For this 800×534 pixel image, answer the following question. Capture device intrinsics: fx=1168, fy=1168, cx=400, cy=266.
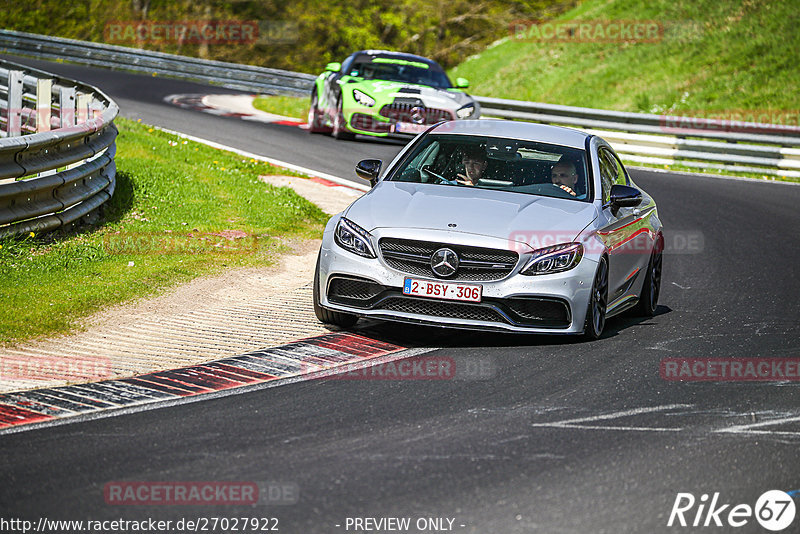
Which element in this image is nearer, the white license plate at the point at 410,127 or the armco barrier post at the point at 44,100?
the armco barrier post at the point at 44,100

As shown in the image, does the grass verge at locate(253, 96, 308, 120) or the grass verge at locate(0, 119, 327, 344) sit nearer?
the grass verge at locate(0, 119, 327, 344)

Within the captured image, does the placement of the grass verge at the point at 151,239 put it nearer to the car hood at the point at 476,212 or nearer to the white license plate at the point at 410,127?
the car hood at the point at 476,212

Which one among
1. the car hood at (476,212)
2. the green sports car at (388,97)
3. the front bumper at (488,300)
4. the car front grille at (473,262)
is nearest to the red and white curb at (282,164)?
the green sports car at (388,97)

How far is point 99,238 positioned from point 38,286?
81.7 inches

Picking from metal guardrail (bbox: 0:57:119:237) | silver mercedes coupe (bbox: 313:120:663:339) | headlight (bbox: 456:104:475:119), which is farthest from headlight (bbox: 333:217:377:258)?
headlight (bbox: 456:104:475:119)

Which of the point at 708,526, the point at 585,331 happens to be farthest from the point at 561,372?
the point at 708,526

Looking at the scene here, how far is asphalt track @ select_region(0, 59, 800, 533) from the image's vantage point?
16.3 feet

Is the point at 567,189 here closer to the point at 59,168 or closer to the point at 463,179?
the point at 463,179

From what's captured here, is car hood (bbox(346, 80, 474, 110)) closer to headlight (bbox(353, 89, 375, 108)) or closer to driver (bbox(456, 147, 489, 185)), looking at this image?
headlight (bbox(353, 89, 375, 108))

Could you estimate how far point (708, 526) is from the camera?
16.1 feet

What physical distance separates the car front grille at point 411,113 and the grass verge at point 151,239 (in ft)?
11.2

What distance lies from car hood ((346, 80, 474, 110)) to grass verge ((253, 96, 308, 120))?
6.40 meters

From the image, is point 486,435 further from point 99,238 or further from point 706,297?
point 99,238

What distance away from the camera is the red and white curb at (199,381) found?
629 cm
